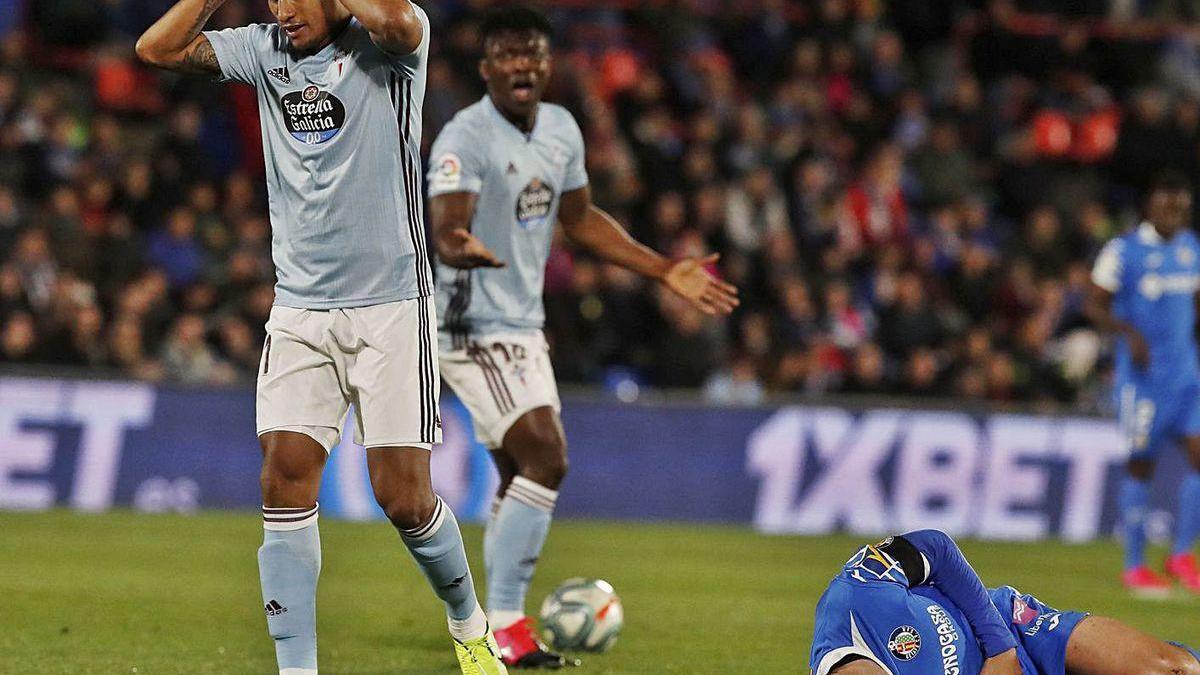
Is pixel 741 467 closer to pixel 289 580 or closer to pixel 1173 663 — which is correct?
pixel 1173 663

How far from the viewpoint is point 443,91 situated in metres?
17.3

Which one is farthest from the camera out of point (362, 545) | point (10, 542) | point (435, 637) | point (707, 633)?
point (362, 545)

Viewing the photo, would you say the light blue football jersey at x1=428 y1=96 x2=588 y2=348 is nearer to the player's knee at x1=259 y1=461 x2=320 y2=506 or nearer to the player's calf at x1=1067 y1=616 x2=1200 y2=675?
the player's knee at x1=259 y1=461 x2=320 y2=506

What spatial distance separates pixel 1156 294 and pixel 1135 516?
1.51 meters

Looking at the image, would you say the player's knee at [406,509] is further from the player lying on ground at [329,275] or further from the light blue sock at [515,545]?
the light blue sock at [515,545]

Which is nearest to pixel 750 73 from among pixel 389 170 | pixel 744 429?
pixel 744 429

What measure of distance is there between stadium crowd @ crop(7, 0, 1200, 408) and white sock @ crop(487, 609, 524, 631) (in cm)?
803

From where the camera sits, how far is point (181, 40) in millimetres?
6031

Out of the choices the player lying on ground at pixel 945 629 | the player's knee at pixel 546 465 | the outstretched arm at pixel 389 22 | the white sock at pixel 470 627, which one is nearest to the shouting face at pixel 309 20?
the outstretched arm at pixel 389 22

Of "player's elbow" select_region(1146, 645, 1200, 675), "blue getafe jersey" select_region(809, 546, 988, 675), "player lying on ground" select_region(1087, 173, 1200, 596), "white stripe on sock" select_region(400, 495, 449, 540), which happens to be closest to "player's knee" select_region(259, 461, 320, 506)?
"white stripe on sock" select_region(400, 495, 449, 540)

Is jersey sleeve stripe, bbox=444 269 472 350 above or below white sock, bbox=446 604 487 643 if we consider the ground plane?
above

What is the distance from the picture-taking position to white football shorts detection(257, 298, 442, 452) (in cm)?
593

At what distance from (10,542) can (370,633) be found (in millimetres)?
4568

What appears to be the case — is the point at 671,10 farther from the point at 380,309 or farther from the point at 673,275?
the point at 380,309
